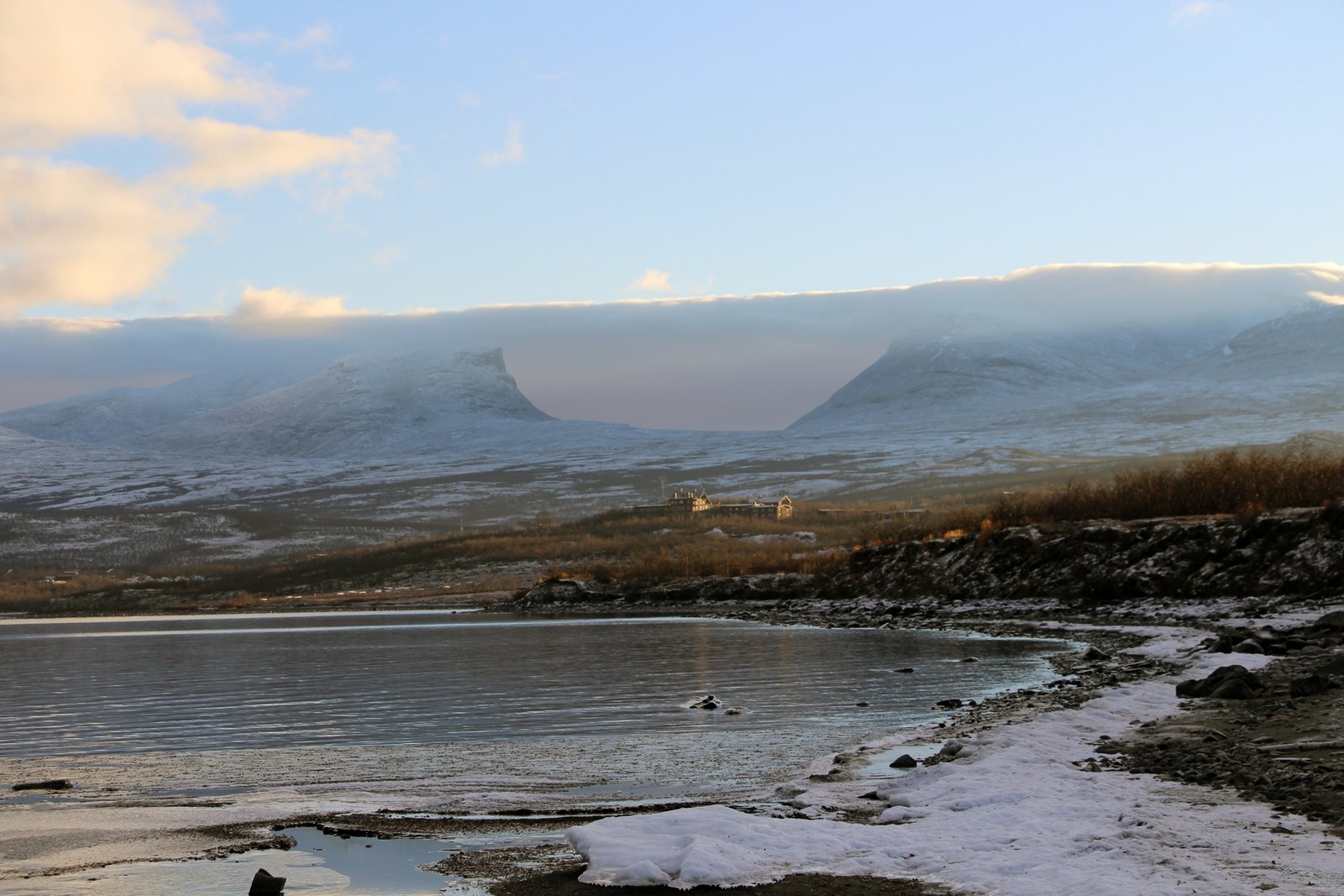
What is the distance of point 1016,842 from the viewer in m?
13.0

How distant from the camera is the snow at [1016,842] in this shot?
1137 cm

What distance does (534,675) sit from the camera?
41.2 m

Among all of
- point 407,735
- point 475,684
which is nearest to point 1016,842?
point 407,735

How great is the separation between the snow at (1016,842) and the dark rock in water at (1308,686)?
767 cm

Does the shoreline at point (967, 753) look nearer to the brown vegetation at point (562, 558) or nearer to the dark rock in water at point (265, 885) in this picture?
the dark rock in water at point (265, 885)

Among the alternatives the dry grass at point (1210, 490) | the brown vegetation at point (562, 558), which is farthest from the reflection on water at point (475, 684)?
the brown vegetation at point (562, 558)

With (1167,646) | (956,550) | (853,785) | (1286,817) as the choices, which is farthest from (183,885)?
(956,550)

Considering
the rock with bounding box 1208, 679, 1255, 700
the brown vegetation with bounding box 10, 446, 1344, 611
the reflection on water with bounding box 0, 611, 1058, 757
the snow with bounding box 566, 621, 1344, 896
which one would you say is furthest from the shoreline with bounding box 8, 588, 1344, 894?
the brown vegetation with bounding box 10, 446, 1344, 611

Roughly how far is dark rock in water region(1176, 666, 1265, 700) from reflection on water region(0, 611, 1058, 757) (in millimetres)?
5279

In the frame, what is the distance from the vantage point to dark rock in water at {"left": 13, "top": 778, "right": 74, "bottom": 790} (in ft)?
66.8

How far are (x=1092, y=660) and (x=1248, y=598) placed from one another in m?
15.6

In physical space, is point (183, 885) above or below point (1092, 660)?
above

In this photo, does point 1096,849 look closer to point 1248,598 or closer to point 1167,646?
point 1167,646

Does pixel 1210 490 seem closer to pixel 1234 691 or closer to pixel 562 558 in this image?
pixel 1234 691
